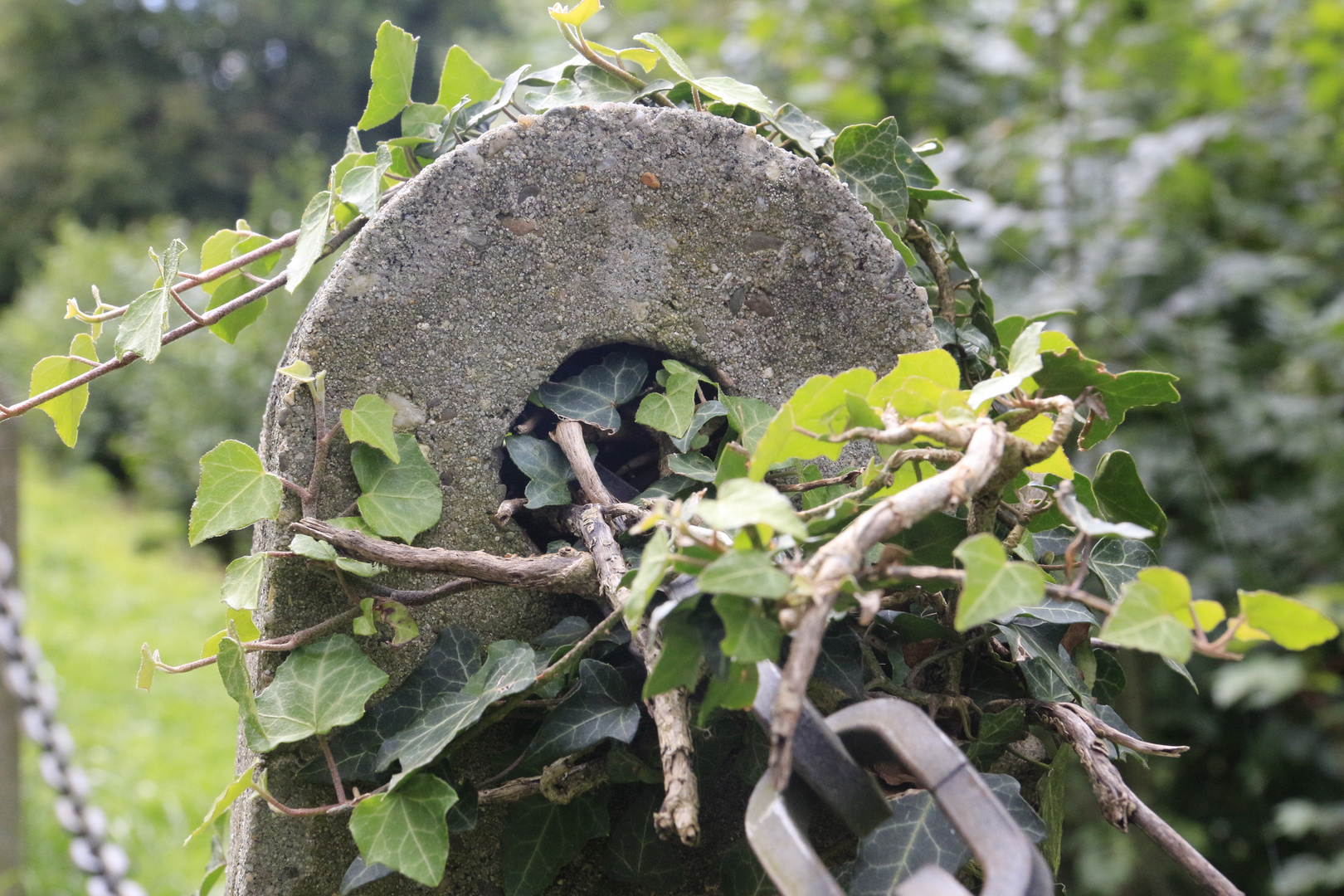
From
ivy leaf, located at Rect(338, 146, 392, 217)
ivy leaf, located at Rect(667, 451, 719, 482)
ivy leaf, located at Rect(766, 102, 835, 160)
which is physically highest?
ivy leaf, located at Rect(766, 102, 835, 160)

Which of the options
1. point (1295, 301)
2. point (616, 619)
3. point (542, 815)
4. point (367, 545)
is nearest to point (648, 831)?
point (542, 815)

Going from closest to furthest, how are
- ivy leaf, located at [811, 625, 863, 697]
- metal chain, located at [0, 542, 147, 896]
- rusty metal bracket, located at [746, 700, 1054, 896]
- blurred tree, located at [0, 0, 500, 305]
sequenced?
rusty metal bracket, located at [746, 700, 1054, 896] < ivy leaf, located at [811, 625, 863, 697] < metal chain, located at [0, 542, 147, 896] < blurred tree, located at [0, 0, 500, 305]

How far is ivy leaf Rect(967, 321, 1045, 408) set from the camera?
1.67 feet

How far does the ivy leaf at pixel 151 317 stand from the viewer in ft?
2.27

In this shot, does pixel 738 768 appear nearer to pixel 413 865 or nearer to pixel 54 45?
pixel 413 865

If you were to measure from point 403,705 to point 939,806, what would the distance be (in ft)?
1.36

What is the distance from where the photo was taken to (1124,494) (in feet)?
2.13

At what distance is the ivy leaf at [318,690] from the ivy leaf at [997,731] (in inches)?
16.3

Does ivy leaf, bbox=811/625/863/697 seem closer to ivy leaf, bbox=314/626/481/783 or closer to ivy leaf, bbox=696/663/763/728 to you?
ivy leaf, bbox=696/663/763/728

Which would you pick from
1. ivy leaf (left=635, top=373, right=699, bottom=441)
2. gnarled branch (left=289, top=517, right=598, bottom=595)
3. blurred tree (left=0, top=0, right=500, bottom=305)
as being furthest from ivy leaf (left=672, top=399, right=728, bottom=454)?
blurred tree (left=0, top=0, right=500, bottom=305)

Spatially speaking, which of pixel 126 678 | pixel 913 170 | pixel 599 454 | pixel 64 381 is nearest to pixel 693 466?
pixel 599 454

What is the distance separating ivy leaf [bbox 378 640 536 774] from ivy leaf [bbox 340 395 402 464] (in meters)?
0.16

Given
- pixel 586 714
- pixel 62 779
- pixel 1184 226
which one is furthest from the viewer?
pixel 1184 226

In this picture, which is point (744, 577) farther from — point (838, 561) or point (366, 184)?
point (366, 184)
